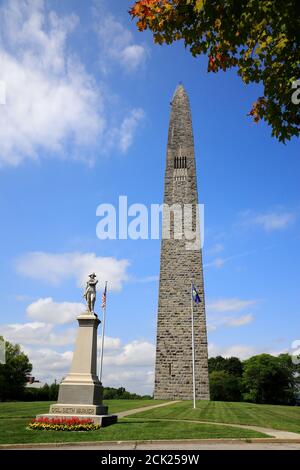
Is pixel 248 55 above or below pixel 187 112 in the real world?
below

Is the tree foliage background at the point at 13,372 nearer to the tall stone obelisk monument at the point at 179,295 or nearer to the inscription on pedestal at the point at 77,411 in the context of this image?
the tall stone obelisk monument at the point at 179,295

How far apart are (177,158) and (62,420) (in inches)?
1305

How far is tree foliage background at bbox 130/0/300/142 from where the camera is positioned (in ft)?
22.6

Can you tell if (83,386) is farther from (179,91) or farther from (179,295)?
(179,91)

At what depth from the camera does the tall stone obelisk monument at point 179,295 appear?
33531mm

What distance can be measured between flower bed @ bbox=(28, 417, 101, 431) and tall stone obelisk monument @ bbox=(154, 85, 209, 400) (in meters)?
22.6

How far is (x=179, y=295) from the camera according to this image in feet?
118

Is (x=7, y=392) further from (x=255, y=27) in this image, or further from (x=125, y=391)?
(x=255, y=27)

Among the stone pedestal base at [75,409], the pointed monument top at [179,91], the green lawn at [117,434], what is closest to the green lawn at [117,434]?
the green lawn at [117,434]

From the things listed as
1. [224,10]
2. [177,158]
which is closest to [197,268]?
[177,158]

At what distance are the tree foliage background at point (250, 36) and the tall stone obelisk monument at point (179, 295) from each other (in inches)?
1111

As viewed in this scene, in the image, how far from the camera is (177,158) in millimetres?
41562

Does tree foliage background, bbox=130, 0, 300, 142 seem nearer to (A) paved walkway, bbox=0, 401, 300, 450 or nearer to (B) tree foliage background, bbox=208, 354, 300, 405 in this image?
(A) paved walkway, bbox=0, 401, 300, 450

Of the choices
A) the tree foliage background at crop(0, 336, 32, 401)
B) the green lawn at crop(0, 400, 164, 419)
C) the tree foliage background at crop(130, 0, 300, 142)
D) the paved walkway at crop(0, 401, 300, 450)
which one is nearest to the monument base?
the paved walkway at crop(0, 401, 300, 450)
